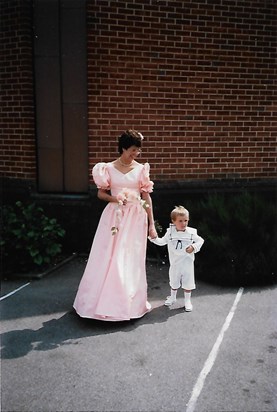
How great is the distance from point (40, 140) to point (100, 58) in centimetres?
155

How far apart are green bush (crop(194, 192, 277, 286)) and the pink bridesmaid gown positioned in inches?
55.5

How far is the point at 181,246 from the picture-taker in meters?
4.53

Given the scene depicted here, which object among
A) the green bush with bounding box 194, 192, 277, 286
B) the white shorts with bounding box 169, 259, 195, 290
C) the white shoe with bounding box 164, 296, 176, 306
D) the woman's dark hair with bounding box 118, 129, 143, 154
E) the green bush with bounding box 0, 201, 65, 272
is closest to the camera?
the woman's dark hair with bounding box 118, 129, 143, 154

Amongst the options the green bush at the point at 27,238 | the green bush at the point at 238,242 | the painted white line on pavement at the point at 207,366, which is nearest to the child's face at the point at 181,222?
the painted white line on pavement at the point at 207,366

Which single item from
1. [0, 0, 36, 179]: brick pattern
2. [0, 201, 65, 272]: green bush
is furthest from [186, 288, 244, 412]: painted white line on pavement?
[0, 0, 36, 179]: brick pattern

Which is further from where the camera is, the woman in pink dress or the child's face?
the child's face

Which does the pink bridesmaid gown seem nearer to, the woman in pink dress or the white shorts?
the woman in pink dress

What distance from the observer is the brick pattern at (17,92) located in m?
6.29

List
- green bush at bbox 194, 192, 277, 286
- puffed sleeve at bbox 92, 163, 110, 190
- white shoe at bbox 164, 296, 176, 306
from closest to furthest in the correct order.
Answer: puffed sleeve at bbox 92, 163, 110, 190
white shoe at bbox 164, 296, 176, 306
green bush at bbox 194, 192, 277, 286

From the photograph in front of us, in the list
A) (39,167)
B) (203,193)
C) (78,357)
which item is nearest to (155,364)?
(78,357)

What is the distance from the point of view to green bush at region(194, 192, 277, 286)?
5.39 meters

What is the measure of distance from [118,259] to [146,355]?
40.7 inches

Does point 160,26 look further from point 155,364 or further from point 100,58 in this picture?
point 155,364

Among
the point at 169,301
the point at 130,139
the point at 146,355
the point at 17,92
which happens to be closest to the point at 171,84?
the point at 17,92
